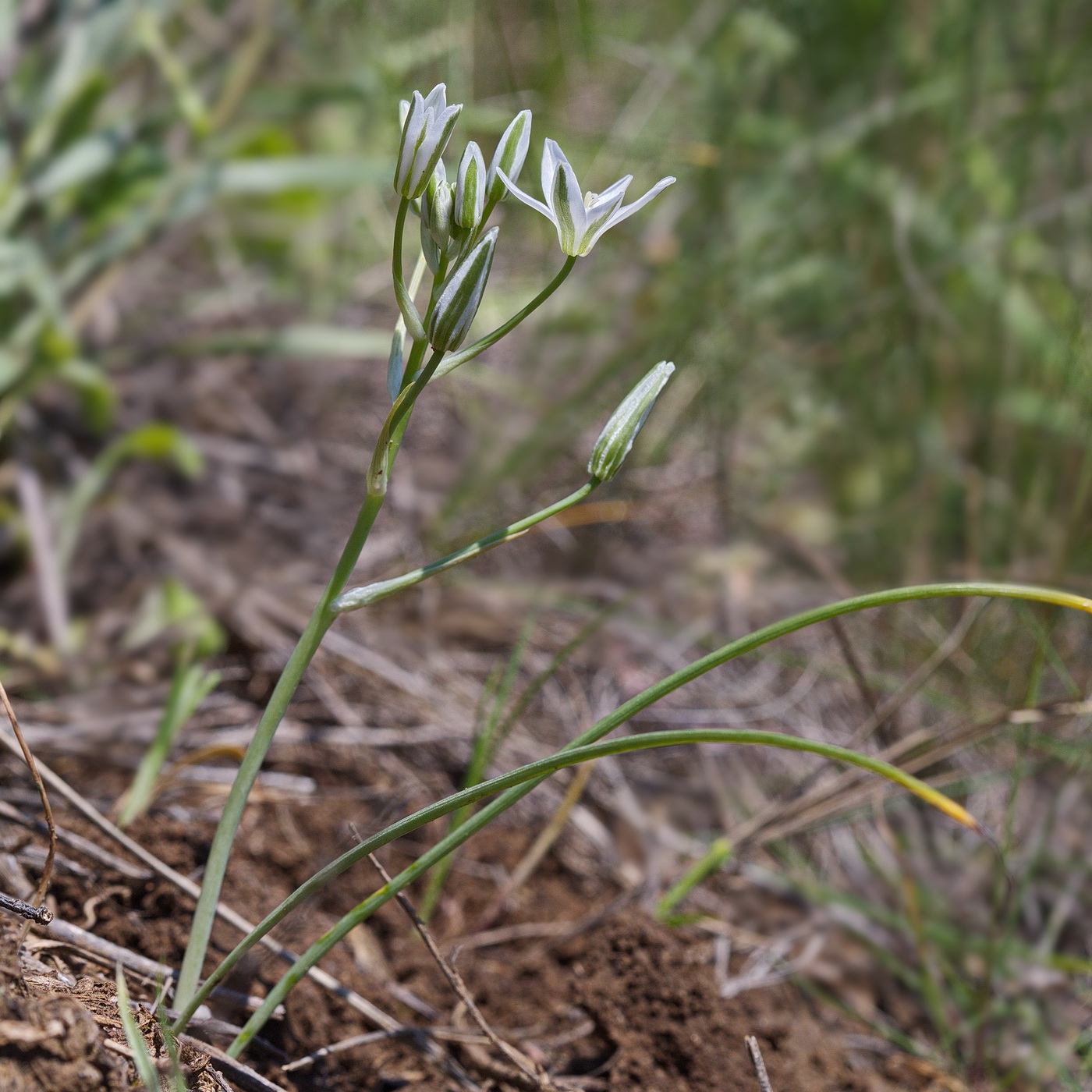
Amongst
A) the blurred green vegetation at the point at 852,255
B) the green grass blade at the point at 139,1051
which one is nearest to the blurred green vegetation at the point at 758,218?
the blurred green vegetation at the point at 852,255

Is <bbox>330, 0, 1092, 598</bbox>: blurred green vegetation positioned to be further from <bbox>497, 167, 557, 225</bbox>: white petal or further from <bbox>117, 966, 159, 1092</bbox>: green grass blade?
<bbox>117, 966, 159, 1092</bbox>: green grass blade

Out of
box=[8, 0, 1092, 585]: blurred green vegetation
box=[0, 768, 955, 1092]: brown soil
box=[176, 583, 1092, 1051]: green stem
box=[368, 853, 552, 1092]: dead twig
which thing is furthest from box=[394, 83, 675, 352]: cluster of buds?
box=[8, 0, 1092, 585]: blurred green vegetation

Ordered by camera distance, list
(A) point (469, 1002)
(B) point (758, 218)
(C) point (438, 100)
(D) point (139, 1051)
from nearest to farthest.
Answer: (D) point (139, 1051) → (C) point (438, 100) → (A) point (469, 1002) → (B) point (758, 218)

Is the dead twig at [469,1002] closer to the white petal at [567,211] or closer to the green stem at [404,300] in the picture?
the green stem at [404,300]

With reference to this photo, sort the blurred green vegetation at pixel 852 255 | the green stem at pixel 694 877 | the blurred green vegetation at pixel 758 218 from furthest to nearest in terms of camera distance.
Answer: the blurred green vegetation at pixel 852 255 → the blurred green vegetation at pixel 758 218 → the green stem at pixel 694 877

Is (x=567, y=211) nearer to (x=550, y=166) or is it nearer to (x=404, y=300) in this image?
(x=550, y=166)

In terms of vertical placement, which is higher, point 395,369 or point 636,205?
point 636,205

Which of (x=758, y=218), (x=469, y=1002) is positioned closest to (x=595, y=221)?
(x=469, y=1002)
